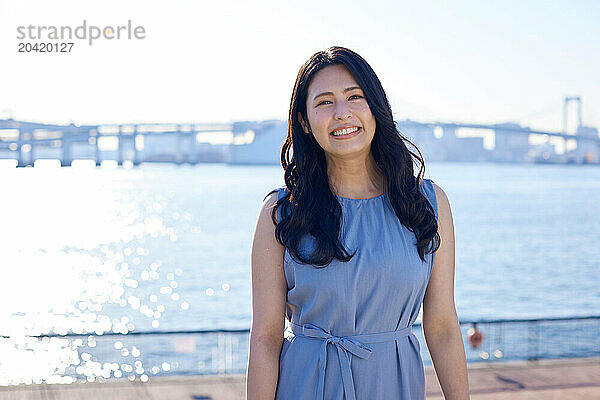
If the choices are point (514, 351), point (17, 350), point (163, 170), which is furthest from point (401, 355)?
point (163, 170)

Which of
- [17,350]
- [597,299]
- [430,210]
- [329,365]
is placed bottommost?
[597,299]

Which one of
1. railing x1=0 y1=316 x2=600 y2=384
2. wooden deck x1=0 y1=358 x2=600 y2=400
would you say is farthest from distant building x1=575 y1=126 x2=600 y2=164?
wooden deck x1=0 y1=358 x2=600 y2=400

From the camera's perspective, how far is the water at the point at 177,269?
40.6 ft

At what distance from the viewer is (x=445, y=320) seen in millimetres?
1791

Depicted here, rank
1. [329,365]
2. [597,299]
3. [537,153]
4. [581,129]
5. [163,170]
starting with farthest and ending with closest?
[163,170] → [537,153] → [581,129] → [597,299] → [329,365]

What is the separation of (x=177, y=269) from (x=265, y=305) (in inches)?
1145

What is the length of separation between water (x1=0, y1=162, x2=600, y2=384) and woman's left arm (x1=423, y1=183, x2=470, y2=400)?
2.00 m

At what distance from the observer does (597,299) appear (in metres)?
26.8

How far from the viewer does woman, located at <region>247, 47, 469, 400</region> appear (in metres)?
1.70

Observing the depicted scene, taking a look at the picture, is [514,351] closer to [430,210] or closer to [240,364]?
[240,364]

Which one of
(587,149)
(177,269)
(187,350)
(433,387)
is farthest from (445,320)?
(587,149)

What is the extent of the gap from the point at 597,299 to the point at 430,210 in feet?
88.9

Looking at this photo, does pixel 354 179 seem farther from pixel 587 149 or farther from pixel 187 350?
pixel 587 149

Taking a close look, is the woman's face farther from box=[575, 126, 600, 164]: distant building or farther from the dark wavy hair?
box=[575, 126, 600, 164]: distant building
